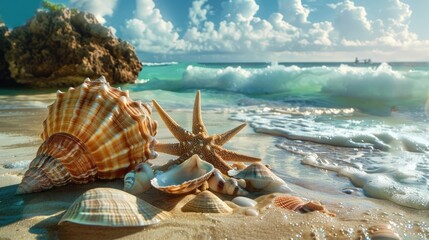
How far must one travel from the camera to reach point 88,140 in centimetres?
282

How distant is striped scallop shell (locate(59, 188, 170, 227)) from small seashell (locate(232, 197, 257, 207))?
69 cm

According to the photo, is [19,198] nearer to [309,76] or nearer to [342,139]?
[342,139]

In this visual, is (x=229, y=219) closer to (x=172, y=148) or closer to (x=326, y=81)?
(x=172, y=148)

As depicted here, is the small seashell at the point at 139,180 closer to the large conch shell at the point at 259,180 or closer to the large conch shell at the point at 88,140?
the large conch shell at the point at 88,140

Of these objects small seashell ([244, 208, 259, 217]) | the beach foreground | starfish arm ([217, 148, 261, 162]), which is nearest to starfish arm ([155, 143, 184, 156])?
starfish arm ([217, 148, 261, 162])

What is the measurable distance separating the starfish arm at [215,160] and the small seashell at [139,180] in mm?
598

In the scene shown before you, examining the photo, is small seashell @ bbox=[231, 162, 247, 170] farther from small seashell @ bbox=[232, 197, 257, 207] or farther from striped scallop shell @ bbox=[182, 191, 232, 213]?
striped scallop shell @ bbox=[182, 191, 232, 213]

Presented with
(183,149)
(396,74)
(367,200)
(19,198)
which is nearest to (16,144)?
(19,198)

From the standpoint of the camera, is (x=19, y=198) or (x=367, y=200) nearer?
(x=19, y=198)

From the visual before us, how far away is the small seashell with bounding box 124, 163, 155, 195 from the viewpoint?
2838mm

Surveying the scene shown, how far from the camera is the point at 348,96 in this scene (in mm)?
16406

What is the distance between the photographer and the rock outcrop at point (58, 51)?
18469 millimetres

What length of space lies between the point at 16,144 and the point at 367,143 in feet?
16.7

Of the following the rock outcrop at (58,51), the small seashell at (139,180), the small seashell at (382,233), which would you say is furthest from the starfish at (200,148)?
the rock outcrop at (58,51)
